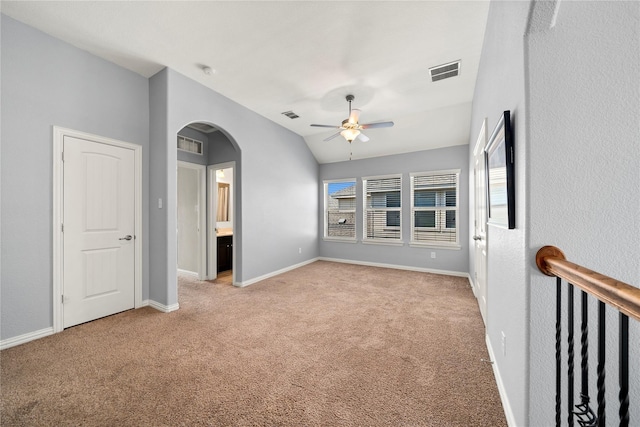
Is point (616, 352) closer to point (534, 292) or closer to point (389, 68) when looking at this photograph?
point (534, 292)

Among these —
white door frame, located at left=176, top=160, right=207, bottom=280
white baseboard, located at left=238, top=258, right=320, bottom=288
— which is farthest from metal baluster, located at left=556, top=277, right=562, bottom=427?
white door frame, located at left=176, top=160, right=207, bottom=280

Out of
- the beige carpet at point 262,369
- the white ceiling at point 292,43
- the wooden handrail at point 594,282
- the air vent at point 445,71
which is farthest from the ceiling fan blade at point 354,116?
the wooden handrail at point 594,282

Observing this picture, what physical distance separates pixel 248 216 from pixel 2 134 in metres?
2.65

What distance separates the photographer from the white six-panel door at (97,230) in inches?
104

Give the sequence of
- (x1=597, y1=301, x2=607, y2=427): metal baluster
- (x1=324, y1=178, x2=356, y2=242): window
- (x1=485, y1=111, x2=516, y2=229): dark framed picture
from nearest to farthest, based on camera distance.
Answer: (x1=597, y1=301, x2=607, y2=427): metal baluster → (x1=485, y1=111, x2=516, y2=229): dark framed picture → (x1=324, y1=178, x2=356, y2=242): window

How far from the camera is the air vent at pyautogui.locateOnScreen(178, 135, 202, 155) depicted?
4.20m

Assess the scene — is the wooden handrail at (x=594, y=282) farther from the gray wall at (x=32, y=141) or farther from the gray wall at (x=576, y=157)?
the gray wall at (x=32, y=141)

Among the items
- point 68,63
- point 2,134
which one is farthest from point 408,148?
point 2,134

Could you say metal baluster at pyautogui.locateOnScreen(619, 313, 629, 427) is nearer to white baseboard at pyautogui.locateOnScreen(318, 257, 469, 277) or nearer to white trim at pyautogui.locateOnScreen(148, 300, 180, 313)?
white trim at pyautogui.locateOnScreen(148, 300, 180, 313)

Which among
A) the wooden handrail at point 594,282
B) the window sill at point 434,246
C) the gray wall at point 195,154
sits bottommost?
the window sill at point 434,246

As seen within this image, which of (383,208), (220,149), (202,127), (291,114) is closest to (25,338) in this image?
(220,149)

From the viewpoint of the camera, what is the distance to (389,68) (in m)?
3.00

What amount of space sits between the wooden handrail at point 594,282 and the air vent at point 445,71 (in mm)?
2694

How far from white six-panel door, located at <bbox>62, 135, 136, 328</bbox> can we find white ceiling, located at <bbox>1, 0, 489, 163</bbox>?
3.70ft
